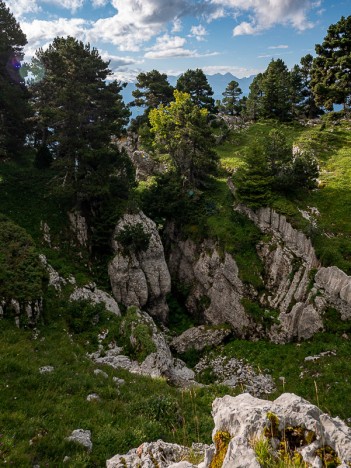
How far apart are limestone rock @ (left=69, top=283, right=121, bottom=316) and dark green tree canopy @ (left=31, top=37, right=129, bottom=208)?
31.0ft

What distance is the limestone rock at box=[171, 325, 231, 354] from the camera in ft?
98.4

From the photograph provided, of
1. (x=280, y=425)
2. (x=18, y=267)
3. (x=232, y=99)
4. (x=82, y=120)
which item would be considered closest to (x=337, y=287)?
(x=280, y=425)

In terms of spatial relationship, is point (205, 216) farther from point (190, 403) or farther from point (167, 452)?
point (167, 452)

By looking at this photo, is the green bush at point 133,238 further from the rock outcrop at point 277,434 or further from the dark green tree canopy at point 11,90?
the rock outcrop at point 277,434

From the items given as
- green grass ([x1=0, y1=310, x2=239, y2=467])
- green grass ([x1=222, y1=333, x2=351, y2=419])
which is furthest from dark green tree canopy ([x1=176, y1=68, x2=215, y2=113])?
green grass ([x1=0, y1=310, x2=239, y2=467])

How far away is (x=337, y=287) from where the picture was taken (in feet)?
90.5

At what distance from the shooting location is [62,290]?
26.0 meters

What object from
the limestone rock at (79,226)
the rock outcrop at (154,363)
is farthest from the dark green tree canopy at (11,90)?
the rock outcrop at (154,363)

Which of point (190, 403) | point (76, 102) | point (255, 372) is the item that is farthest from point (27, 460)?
point (76, 102)

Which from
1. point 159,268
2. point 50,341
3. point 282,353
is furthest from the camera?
point 159,268

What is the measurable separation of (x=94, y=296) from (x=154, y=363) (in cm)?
841

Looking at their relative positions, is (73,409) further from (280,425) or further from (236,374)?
(236,374)

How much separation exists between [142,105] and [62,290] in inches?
1782

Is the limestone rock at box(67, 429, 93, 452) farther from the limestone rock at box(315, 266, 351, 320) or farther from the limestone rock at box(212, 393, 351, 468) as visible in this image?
the limestone rock at box(315, 266, 351, 320)
